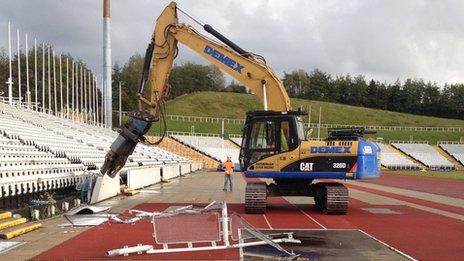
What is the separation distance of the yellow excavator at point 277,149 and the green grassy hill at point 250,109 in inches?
3358

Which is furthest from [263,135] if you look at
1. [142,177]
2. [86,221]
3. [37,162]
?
[142,177]

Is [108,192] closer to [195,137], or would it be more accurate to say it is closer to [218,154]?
[218,154]

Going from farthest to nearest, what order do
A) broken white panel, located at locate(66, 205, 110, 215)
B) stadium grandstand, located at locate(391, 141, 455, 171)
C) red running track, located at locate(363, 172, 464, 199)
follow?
stadium grandstand, located at locate(391, 141, 455, 171), red running track, located at locate(363, 172, 464, 199), broken white panel, located at locate(66, 205, 110, 215)

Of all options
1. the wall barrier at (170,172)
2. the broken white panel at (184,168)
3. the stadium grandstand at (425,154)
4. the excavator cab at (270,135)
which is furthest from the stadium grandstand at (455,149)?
the excavator cab at (270,135)

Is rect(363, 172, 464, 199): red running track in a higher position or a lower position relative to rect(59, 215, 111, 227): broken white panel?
lower

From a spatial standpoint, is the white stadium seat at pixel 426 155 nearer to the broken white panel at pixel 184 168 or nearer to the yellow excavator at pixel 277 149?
the broken white panel at pixel 184 168

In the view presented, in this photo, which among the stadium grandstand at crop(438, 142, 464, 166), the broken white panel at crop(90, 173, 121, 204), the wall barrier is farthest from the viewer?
the stadium grandstand at crop(438, 142, 464, 166)

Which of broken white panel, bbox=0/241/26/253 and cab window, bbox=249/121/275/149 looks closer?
broken white panel, bbox=0/241/26/253

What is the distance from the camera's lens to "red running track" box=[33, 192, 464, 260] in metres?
10.1

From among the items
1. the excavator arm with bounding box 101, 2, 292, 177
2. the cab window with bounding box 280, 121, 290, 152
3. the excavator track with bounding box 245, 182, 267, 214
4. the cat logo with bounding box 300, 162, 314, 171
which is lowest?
the excavator track with bounding box 245, 182, 267, 214

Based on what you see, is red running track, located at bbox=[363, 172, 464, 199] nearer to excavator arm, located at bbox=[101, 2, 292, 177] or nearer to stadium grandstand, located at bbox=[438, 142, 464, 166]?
excavator arm, located at bbox=[101, 2, 292, 177]

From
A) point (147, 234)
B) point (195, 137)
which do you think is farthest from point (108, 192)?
point (195, 137)

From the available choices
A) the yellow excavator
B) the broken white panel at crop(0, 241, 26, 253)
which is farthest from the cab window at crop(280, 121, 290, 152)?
the broken white panel at crop(0, 241, 26, 253)

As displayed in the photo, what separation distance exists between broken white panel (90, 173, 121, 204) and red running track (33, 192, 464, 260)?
5.37 feet
